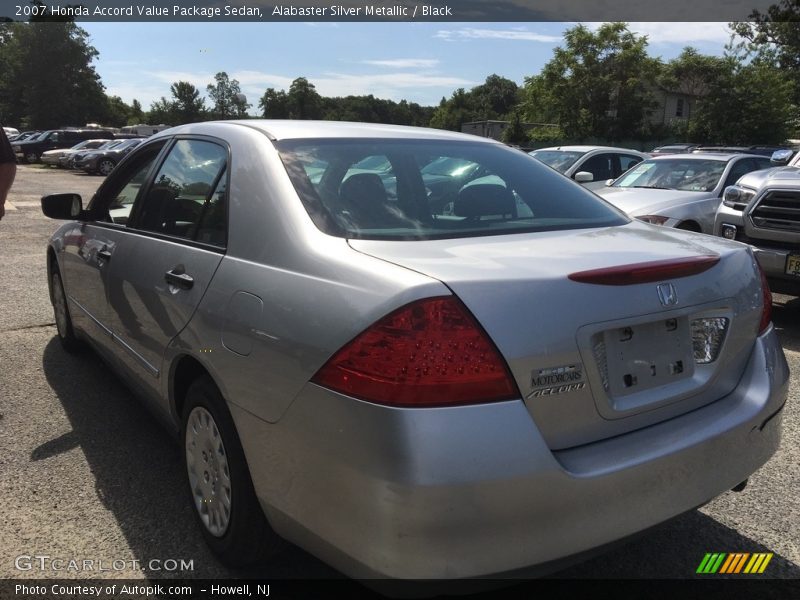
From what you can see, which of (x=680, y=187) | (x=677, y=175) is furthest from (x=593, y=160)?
(x=680, y=187)

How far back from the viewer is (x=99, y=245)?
3725 mm

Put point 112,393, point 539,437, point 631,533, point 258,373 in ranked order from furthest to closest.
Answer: point 112,393, point 258,373, point 631,533, point 539,437

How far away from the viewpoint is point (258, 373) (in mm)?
2109

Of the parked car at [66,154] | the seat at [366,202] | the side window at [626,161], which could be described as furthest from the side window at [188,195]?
the parked car at [66,154]

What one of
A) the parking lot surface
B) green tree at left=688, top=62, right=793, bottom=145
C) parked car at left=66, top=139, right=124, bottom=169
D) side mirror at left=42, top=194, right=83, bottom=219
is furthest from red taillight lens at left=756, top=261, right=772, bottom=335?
green tree at left=688, top=62, right=793, bottom=145

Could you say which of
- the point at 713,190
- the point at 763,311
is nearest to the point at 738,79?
the point at 713,190

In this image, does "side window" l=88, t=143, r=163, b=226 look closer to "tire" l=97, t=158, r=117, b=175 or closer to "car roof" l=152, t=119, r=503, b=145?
"car roof" l=152, t=119, r=503, b=145

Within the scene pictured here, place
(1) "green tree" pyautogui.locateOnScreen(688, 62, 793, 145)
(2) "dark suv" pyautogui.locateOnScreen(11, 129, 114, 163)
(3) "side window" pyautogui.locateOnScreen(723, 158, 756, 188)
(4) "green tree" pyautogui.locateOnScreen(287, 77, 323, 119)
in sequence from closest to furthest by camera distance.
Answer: (3) "side window" pyautogui.locateOnScreen(723, 158, 756, 188) → (1) "green tree" pyautogui.locateOnScreen(688, 62, 793, 145) → (2) "dark suv" pyautogui.locateOnScreen(11, 129, 114, 163) → (4) "green tree" pyautogui.locateOnScreen(287, 77, 323, 119)

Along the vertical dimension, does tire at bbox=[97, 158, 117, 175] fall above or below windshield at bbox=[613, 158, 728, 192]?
below

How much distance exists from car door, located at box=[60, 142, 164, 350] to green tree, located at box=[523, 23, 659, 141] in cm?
3497

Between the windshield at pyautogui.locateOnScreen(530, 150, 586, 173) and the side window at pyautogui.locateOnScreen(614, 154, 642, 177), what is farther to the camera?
the side window at pyautogui.locateOnScreen(614, 154, 642, 177)

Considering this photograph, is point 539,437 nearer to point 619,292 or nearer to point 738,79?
point 619,292

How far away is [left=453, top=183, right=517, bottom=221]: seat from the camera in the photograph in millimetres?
2699

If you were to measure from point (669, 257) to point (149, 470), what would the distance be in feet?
8.32
